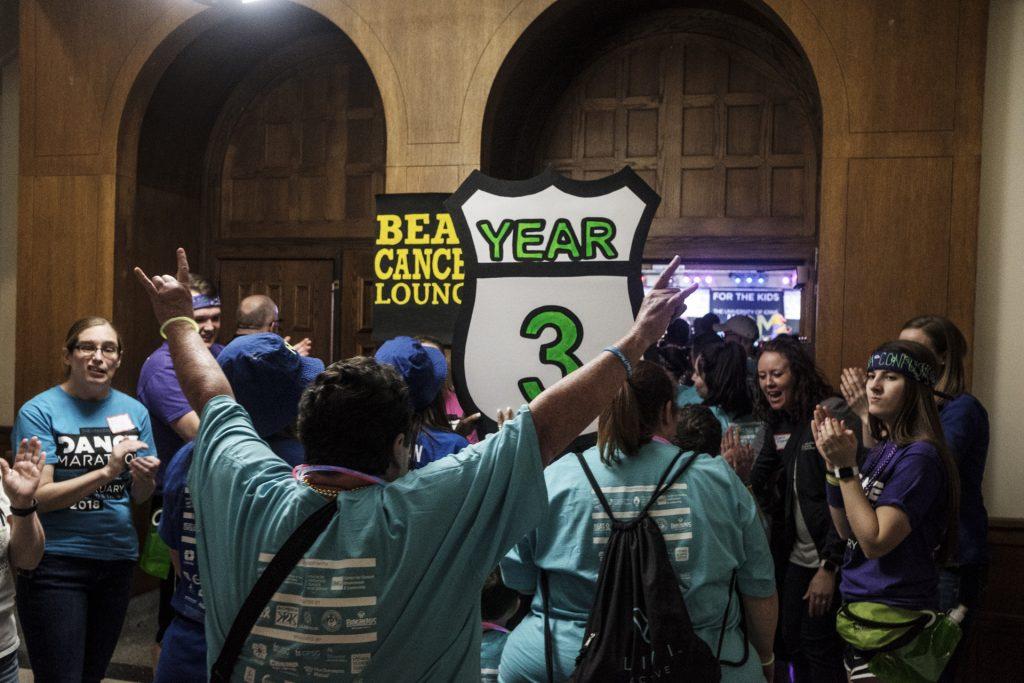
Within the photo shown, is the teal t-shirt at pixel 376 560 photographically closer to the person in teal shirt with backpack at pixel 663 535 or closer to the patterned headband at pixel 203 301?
the person in teal shirt with backpack at pixel 663 535

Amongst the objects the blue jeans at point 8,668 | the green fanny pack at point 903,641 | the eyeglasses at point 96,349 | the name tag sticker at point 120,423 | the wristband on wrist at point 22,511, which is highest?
the eyeglasses at point 96,349

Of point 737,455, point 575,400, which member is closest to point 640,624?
point 575,400

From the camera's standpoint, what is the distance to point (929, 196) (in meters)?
4.77

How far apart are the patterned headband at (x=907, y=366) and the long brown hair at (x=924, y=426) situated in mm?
10

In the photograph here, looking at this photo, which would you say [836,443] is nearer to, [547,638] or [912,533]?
[912,533]

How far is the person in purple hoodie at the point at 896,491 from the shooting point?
2879mm

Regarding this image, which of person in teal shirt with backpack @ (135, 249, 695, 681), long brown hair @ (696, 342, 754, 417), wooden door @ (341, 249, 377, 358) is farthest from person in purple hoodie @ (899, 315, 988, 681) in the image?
wooden door @ (341, 249, 377, 358)

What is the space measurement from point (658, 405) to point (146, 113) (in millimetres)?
4963

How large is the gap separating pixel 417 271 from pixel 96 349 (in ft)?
4.14

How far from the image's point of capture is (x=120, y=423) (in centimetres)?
386

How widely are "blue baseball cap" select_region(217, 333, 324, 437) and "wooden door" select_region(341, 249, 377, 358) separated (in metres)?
4.24

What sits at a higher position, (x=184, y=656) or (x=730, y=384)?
(x=730, y=384)

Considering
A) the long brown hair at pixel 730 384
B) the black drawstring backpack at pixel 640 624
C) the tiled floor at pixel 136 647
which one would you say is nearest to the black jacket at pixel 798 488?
the long brown hair at pixel 730 384

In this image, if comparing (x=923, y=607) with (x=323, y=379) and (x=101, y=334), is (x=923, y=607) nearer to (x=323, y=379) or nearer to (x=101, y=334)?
(x=323, y=379)
